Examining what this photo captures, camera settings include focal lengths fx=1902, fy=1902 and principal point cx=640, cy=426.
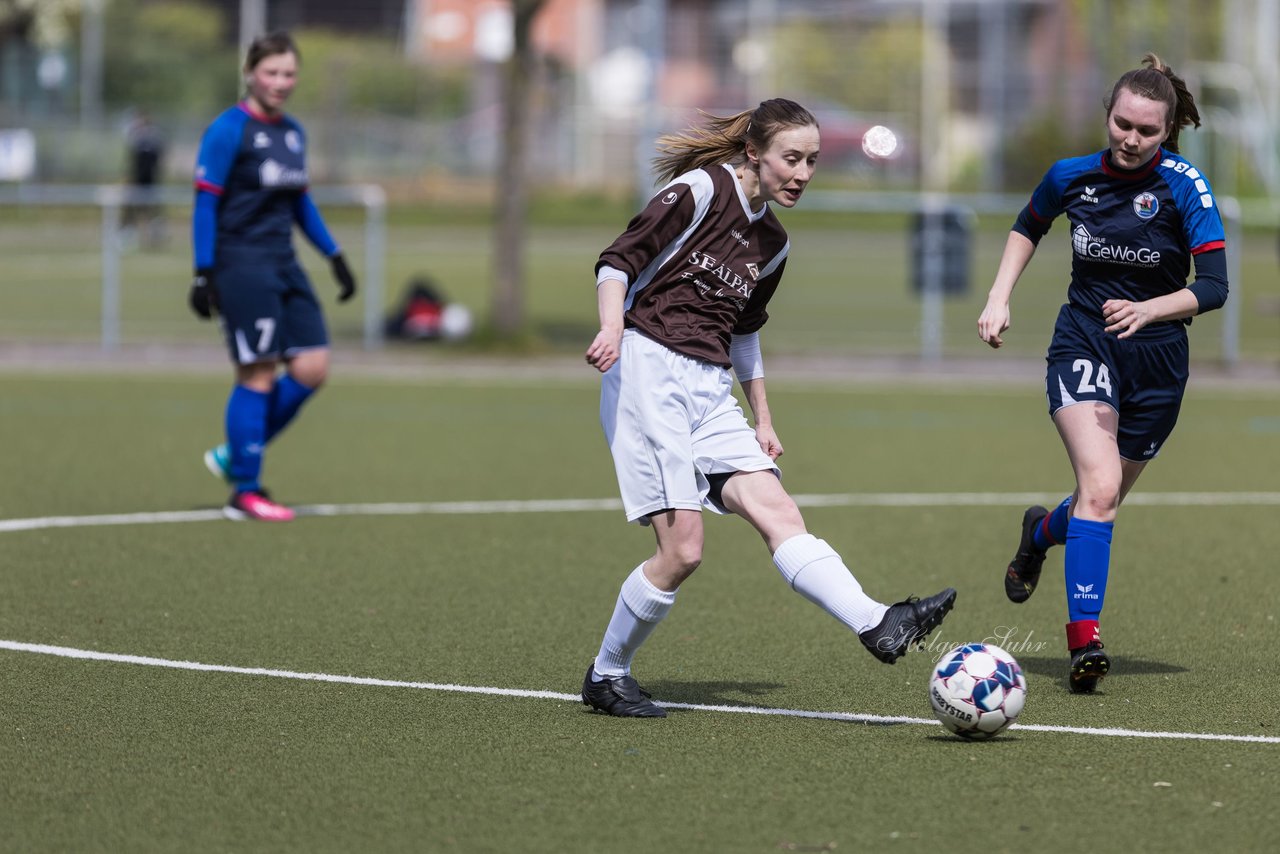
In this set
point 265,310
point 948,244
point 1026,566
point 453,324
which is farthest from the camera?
point 453,324

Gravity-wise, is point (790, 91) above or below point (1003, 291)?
above

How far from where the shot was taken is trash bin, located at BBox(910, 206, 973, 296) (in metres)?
20.3

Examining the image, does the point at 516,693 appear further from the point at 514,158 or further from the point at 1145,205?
the point at 514,158

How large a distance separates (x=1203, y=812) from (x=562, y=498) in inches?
253

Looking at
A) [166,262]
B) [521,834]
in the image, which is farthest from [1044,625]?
[166,262]

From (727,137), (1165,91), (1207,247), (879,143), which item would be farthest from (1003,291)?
(727,137)

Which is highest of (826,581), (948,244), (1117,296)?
(948,244)

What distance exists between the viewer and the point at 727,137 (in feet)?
19.3

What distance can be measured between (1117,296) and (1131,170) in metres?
0.43

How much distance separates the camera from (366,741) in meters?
5.46

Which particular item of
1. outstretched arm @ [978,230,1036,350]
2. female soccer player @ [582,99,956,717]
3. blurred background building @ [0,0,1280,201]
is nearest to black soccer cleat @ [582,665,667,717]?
female soccer player @ [582,99,956,717]

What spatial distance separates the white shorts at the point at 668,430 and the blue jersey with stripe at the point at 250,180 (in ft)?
14.0

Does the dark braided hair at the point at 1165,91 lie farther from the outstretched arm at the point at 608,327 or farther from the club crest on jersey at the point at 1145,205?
the outstretched arm at the point at 608,327

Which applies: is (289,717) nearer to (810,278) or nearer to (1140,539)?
(1140,539)
